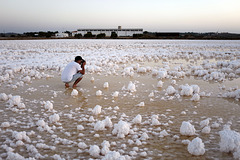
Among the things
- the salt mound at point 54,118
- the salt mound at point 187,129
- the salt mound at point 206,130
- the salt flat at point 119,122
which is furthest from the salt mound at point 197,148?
the salt mound at point 54,118

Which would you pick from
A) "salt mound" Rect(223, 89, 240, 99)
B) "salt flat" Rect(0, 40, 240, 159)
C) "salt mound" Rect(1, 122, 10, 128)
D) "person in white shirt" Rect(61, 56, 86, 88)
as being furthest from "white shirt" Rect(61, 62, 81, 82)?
"salt mound" Rect(223, 89, 240, 99)

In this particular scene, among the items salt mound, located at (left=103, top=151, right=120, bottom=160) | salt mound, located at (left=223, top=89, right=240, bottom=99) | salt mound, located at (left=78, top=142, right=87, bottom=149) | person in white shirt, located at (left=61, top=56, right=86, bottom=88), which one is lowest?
salt mound, located at (left=78, top=142, right=87, bottom=149)

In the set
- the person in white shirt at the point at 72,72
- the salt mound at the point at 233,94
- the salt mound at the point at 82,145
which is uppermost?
the person in white shirt at the point at 72,72

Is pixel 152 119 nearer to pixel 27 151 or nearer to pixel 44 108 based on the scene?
pixel 27 151

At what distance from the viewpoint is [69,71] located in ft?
21.8

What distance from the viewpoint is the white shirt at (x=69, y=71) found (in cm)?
657

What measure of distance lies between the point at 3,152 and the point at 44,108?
6.02 ft

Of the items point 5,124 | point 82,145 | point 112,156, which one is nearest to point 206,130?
point 112,156

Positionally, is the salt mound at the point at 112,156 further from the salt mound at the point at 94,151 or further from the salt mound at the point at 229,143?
the salt mound at the point at 229,143

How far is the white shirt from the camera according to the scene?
657 cm

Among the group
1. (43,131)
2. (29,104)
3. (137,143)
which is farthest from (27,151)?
(29,104)

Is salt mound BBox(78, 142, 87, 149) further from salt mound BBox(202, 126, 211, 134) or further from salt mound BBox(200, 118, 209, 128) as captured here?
salt mound BBox(200, 118, 209, 128)

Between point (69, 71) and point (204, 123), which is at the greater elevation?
point (69, 71)

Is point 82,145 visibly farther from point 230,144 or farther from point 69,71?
point 69,71
